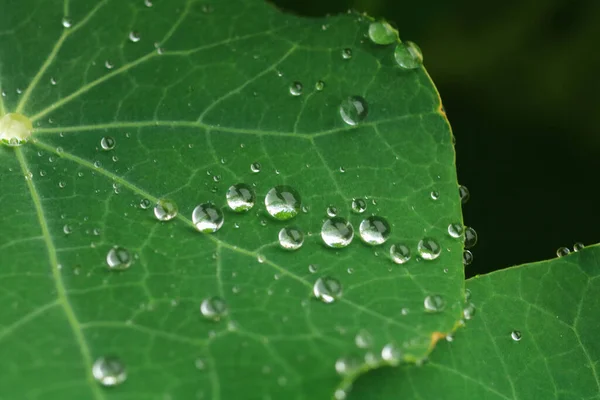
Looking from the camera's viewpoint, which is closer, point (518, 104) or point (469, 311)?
point (469, 311)

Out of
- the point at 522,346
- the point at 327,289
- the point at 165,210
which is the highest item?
the point at 165,210

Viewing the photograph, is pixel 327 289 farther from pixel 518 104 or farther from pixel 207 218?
pixel 518 104

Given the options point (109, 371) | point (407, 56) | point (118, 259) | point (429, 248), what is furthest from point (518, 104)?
point (109, 371)

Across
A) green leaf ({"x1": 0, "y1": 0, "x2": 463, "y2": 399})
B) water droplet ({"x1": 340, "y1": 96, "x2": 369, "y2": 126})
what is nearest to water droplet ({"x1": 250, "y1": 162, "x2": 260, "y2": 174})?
green leaf ({"x1": 0, "y1": 0, "x2": 463, "y2": 399})

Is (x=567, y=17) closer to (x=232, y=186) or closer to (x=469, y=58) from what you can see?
(x=469, y=58)

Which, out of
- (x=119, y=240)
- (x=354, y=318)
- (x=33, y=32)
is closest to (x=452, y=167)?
(x=354, y=318)

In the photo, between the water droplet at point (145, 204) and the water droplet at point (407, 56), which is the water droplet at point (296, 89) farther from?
the water droplet at point (145, 204)
